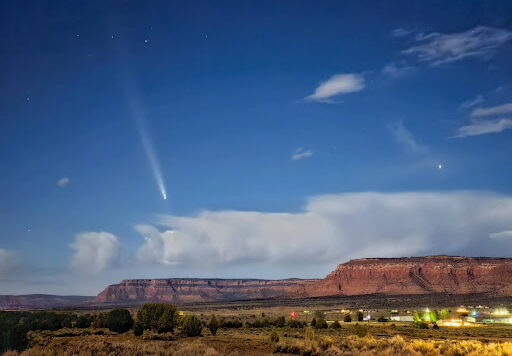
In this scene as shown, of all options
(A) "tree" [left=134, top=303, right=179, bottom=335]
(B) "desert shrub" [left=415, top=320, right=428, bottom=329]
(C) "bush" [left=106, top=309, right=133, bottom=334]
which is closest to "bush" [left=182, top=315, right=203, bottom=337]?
(A) "tree" [left=134, top=303, right=179, bottom=335]

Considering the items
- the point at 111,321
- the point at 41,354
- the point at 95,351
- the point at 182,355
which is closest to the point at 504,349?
the point at 182,355

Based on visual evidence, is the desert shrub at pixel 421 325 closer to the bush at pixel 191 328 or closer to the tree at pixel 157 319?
the bush at pixel 191 328

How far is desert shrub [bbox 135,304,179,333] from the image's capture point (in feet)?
172

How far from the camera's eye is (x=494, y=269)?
196500 mm

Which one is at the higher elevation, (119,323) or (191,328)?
(119,323)

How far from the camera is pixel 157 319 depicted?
2105 inches

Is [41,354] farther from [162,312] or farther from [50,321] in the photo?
[50,321]

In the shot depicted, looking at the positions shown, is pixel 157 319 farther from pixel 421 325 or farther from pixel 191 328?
pixel 421 325

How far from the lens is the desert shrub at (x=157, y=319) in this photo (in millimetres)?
52281

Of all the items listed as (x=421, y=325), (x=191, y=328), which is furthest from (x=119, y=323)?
(x=421, y=325)

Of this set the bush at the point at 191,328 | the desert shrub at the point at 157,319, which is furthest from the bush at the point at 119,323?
the bush at the point at 191,328

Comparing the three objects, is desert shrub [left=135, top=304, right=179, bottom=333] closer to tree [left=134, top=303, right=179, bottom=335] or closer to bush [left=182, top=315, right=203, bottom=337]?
tree [left=134, top=303, right=179, bottom=335]

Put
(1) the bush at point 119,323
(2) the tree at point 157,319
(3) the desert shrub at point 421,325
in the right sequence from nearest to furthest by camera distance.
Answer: (2) the tree at point 157,319
(3) the desert shrub at point 421,325
(1) the bush at point 119,323

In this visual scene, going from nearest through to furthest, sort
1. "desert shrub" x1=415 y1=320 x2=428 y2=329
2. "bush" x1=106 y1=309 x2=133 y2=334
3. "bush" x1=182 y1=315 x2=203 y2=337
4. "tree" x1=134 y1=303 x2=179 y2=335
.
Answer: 1. "bush" x1=182 y1=315 x2=203 y2=337
2. "tree" x1=134 y1=303 x2=179 y2=335
3. "desert shrub" x1=415 y1=320 x2=428 y2=329
4. "bush" x1=106 y1=309 x2=133 y2=334
